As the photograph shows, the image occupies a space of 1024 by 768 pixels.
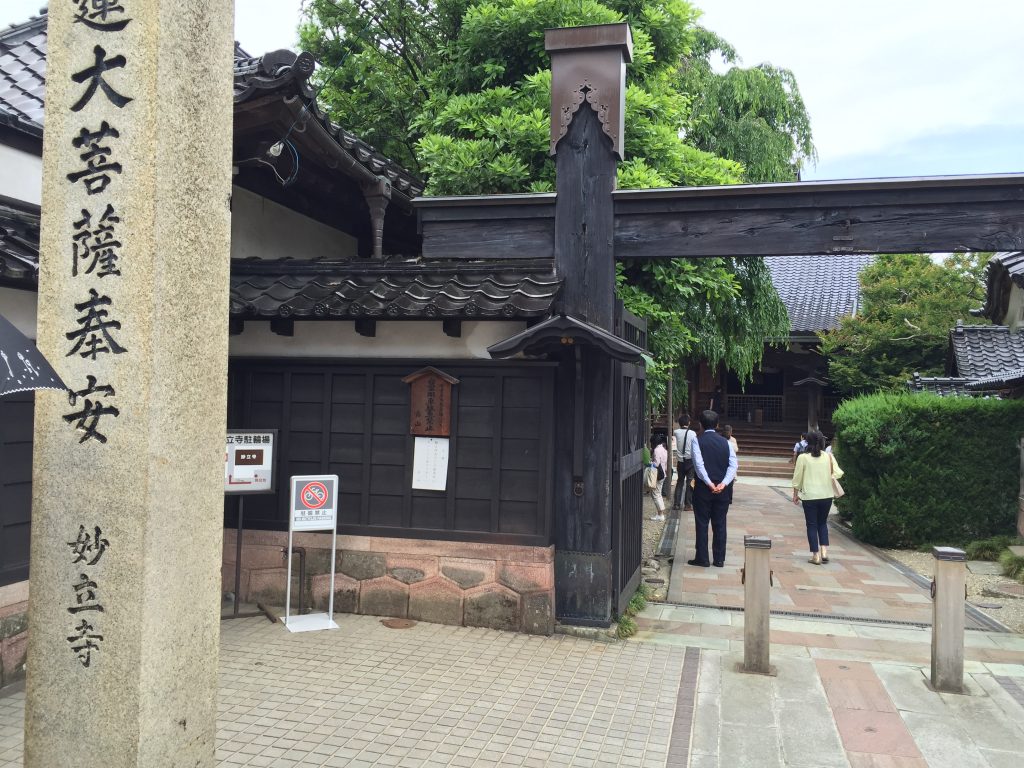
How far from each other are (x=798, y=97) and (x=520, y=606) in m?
14.4

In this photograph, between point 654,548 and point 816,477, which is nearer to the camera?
point 816,477

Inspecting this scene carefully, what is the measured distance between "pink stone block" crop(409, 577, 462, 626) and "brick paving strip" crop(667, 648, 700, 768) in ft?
7.38

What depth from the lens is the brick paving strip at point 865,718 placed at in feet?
17.2

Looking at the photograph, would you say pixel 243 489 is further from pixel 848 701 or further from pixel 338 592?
pixel 848 701

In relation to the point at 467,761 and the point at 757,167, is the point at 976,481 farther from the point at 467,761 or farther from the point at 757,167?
the point at 467,761

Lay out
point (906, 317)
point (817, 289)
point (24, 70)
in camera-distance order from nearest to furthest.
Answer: point (24, 70) < point (906, 317) < point (817, 289)

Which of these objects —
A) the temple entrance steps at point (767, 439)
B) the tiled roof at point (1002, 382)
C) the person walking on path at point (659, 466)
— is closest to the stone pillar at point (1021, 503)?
the tiled roof at point (1002, 382)

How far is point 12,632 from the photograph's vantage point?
616 centimetres

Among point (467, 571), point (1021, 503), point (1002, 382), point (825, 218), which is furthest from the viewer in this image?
point (1002, 382)

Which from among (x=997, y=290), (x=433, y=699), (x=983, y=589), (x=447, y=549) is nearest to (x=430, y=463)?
(x=447, y=549)

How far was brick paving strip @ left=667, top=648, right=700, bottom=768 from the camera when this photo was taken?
5.21 m

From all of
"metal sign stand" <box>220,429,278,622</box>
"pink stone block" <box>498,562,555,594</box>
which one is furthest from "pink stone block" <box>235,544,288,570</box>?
"pink stone block" <box>498,562,555,594</box>

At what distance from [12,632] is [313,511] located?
8.66 ft

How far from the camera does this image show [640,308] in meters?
10.9
